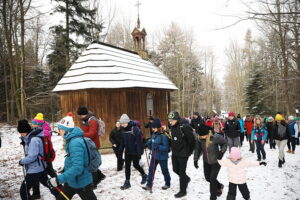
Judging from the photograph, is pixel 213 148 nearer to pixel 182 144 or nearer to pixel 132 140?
pixel 182 144

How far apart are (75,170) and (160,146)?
9.01ft

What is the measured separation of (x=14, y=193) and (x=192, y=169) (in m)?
5.82

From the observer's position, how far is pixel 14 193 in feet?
19.2

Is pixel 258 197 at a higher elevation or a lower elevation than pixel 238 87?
A: lower

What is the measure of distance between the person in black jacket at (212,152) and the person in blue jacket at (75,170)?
9.27 ft

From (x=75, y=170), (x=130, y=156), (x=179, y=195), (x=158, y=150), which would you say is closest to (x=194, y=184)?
(x=179, y=195)

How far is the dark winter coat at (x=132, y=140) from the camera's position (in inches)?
220

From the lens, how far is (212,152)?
487 centimetres

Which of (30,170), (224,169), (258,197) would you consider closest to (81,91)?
(30,170)

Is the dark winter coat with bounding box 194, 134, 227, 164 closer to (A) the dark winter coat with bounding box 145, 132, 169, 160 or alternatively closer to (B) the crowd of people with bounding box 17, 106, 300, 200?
(B) the crowd of people with bounding box 17, 106, 300, 200

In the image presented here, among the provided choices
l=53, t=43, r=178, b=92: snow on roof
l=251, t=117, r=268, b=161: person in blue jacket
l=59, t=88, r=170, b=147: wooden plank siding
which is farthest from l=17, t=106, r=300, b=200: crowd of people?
l=53, t=43, r=178, b=92: snow on roof

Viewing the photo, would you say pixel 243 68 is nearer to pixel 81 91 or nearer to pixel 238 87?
pixel 238 87

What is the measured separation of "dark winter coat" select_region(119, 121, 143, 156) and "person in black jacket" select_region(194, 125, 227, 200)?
1.55m

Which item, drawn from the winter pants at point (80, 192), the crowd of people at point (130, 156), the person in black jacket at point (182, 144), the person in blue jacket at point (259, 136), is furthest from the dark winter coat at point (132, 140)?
the person in blue jacket at point (259, 136)
